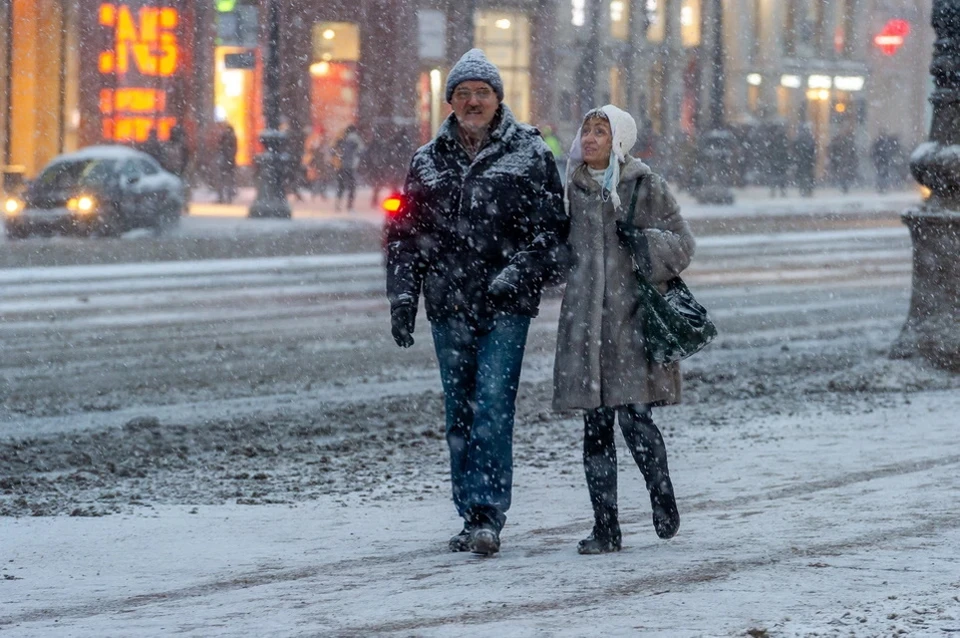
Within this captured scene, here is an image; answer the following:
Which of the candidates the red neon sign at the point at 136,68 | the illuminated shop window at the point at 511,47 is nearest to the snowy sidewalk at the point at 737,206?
the red neon sign at the point at 136,68

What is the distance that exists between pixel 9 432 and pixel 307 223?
1849 cm

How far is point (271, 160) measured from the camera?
27.8m

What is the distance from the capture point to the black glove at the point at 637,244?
571 cm

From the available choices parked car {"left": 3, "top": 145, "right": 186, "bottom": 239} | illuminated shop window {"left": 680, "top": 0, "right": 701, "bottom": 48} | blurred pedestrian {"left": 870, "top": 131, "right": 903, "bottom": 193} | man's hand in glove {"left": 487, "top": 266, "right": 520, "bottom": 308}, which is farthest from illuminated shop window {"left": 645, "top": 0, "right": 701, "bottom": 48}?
man's hand in glove {"left": 487, "top": 266, "right": 520, "bottom": 308}

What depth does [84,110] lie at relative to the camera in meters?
34.5

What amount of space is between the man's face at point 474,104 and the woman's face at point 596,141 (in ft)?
1.16

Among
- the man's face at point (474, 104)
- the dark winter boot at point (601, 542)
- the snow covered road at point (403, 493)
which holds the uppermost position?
the man's face at point (474, 104)

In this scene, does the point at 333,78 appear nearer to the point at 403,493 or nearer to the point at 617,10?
the point at 617,10

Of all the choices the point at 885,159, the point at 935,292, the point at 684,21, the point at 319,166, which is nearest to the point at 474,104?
the point at 935,292

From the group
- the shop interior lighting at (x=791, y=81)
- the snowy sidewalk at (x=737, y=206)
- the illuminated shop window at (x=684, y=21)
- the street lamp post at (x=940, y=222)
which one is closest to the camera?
the street lamp post at (x=940, y=222)

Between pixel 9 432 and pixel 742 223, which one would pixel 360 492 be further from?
pixel 742 223

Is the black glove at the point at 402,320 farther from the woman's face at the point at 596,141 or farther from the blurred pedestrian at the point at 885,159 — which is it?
the blurred pedestrian at the point at 885,159

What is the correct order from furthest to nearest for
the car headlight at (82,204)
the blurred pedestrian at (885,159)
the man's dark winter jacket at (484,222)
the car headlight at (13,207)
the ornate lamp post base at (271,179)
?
the blurred pedestrian at (885,159), the ornate lamp post base at (271,179), the car headlight at (82,204), the car headlight at (13,207), the man's dark winter jacket at (484,222)

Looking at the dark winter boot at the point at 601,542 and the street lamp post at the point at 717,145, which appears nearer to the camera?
the dark winter boot at the point at 601,542
